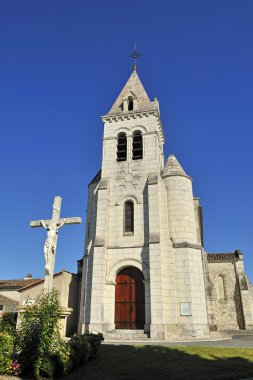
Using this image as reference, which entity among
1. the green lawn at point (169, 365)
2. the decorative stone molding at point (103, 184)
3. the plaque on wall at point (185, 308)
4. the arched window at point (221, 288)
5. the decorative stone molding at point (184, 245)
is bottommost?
the green lawn at point (169, 365)

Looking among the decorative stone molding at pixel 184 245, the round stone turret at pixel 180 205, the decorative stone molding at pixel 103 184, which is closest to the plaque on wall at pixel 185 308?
the decorative stone molding at pixel 184 245

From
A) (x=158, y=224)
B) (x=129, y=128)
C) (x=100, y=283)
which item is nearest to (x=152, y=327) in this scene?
(x=100, y=283)

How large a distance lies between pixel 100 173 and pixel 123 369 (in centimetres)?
1772

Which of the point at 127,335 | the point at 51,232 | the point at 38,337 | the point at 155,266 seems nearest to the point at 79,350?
the point at 38,337

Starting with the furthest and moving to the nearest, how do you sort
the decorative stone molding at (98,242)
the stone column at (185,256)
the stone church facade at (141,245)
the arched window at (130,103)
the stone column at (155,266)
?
1. the arched window at (130,103)
2. the decorative stone molding at (98,242)
3. the stone church facade at (141,245)
4. the stone column at (185,256)
5. the stone column at (155,266)

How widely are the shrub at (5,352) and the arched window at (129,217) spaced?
1323 cm

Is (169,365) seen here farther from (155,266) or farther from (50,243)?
(155,266)

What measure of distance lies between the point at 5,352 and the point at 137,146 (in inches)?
739

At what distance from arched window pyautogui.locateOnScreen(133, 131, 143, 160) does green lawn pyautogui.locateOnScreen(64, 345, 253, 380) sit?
1470 centimetres

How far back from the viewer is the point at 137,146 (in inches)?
959

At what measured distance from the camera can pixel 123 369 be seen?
849cm

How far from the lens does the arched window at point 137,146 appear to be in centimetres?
2355

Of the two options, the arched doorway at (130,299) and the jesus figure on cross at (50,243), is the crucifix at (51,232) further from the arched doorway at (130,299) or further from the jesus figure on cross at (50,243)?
the arched doorway at (130,299)

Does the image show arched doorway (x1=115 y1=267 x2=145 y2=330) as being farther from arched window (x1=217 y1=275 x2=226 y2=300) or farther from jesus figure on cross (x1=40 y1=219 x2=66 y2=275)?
arched window (x1=217 y1=275 x2=226 y2=300)
